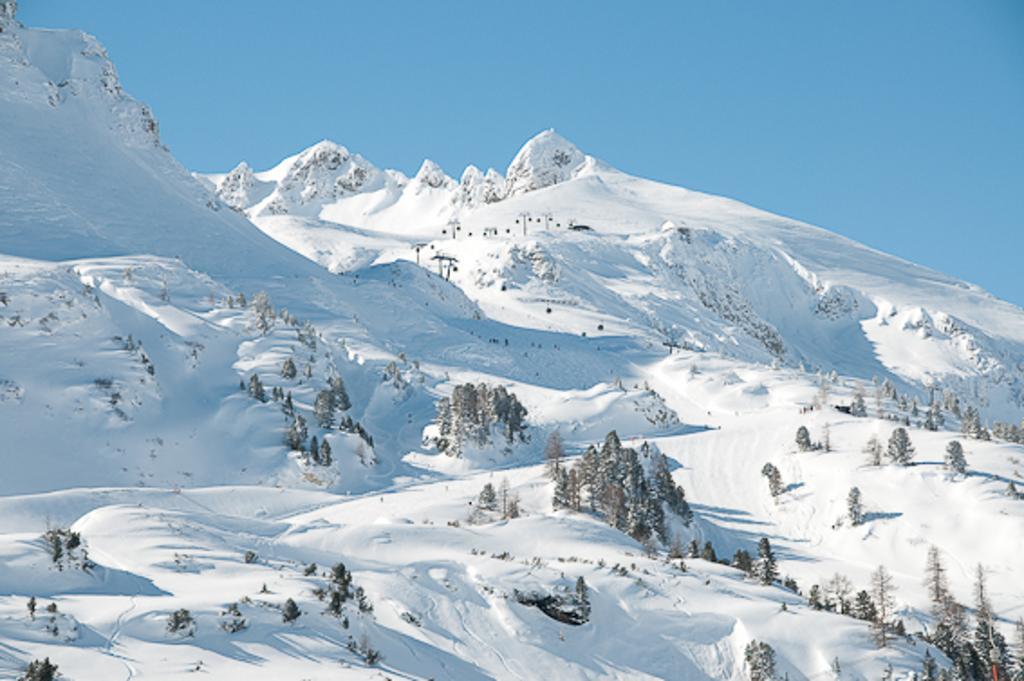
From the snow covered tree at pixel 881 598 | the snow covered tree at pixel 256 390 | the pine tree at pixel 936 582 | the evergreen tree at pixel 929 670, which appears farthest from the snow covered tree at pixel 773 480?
the snow covered tree at pixel 256 390

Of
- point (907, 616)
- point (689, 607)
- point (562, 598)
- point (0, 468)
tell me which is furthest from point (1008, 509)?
point (0, 468)

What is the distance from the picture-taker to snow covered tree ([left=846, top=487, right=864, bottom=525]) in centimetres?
8588

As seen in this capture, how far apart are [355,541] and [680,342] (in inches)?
4912

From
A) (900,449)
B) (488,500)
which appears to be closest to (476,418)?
(488,500)

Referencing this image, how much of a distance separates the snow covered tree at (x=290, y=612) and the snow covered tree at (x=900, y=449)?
73603 millimetres

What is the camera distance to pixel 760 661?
149 feet

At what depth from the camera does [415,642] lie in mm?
38250

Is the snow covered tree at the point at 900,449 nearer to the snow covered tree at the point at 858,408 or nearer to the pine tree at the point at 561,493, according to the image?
the snow covered tree at the point at 858,408

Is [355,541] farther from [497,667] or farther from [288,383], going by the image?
[288,383]

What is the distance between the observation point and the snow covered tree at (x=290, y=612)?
113 ft

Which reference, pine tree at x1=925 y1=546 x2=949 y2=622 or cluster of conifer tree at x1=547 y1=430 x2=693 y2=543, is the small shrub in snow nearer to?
cluster of conifer tree at x1=547 y1=430 x2=693 y2=543

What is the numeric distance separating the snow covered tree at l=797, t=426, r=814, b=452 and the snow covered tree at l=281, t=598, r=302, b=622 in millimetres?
77280

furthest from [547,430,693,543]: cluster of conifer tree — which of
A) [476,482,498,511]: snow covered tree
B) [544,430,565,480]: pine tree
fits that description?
[476,482,498,511]: snow covered tree

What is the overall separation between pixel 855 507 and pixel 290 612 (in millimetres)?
64592
